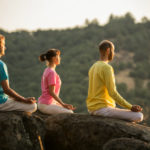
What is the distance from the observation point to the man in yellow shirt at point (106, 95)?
562 centimetres

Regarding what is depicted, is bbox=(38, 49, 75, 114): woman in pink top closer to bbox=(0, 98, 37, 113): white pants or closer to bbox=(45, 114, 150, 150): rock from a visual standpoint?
bbox=(45, 114, 150, 150): rock

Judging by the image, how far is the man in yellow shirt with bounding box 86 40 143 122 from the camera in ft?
18.4

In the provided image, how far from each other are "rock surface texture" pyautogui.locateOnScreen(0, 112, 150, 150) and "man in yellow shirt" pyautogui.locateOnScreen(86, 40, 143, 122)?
148 mm

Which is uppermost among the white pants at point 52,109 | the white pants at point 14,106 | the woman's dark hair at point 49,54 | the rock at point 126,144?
the woman's dark hair at point 49,54

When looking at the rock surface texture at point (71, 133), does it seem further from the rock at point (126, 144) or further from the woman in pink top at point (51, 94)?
the woman in pink top at point (51, 94)

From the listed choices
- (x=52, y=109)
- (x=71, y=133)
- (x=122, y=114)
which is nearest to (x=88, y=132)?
(x=71, y=133)

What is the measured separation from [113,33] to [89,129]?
67.3 meters

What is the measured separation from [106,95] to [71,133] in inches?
34.2

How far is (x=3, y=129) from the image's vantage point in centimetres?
517

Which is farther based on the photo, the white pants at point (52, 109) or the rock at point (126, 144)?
the white pants at point (52, 109)

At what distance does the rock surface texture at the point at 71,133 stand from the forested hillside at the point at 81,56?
34.2 m

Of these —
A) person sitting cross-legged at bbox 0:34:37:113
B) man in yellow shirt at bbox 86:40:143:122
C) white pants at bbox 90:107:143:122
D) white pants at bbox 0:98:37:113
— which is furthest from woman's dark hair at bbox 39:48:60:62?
white pants at bbox 90:107:143:122

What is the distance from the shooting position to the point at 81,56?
208 feet

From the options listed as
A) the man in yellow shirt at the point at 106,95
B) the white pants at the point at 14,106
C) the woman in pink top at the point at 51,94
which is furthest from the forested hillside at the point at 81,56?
the white pants at the point at 14,106
